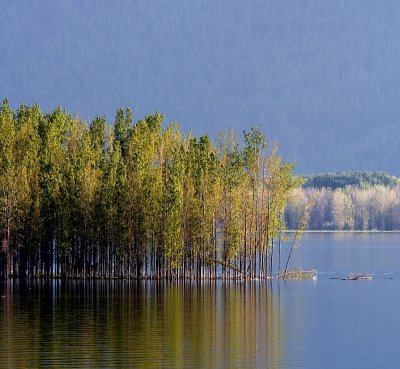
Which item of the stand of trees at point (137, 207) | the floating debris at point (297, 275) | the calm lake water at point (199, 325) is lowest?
the calm lake water at point (199, 325)

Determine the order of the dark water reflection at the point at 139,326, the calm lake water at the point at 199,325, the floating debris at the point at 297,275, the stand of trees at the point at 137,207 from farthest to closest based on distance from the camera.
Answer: the floating debris at the point at 297,275
the stand of trees at the point at 137,207
the calm lake water at the point at 199,325
the dark water reflection at the point at 139,326

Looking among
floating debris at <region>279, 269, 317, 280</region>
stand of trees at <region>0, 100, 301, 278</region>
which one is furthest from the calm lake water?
floating debris at <region>279, 269, 317, 280</region>

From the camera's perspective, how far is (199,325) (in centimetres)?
5753

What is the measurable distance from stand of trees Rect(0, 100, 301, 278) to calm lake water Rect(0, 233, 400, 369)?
124 inches

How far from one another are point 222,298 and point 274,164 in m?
18.2

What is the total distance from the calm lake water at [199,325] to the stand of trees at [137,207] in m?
3.15

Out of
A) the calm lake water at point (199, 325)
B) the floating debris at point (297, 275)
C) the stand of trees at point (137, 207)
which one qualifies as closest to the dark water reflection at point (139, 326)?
the calm lake water at point (199, 325)

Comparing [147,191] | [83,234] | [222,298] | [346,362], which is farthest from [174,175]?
[346,362]

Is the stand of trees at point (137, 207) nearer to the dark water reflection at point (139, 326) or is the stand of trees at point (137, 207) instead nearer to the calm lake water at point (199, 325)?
the calm lake water at point (199, 325)

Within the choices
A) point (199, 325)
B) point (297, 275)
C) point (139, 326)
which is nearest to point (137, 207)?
point (297, 275)

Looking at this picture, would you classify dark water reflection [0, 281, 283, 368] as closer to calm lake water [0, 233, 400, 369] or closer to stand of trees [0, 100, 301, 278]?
calm lake water [0, 233, 400, 369]

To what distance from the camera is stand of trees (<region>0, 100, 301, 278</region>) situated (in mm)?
85875

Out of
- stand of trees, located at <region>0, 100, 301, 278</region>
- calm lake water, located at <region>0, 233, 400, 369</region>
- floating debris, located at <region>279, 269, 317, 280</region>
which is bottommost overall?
calm lake water, located at <region>0, 233, 400, 369</region>

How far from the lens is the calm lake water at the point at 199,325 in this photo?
46.2m
